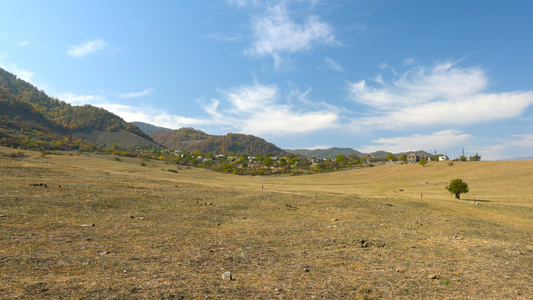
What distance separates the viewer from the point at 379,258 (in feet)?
37.5

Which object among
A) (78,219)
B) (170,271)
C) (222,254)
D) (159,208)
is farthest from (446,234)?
(78,219)

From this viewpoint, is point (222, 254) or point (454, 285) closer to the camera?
point (454, 285)

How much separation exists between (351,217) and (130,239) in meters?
15.7

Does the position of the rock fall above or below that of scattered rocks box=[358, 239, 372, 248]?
above

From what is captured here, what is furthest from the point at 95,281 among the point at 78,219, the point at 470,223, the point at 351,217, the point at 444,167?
the point at 444,167

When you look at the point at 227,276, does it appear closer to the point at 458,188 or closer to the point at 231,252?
the point at 231,252

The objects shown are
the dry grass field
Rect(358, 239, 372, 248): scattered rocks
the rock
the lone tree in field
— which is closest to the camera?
the dry grass field

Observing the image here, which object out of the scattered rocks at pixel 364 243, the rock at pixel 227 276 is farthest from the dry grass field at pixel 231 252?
the rock at pixel 227 276

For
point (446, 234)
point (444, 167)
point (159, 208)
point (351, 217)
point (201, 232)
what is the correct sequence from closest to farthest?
point (201, 232) → point (446, 234) → point (159, 208) → point (351, 217) → point (444, 167)

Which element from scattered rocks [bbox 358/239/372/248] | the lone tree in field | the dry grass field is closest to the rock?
the dry grass field

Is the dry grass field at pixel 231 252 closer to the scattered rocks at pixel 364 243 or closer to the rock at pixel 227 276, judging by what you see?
the scattered rocks at pixel 364 243

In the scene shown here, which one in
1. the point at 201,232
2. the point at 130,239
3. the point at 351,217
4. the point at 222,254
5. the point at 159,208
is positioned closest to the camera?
the point at 222,254

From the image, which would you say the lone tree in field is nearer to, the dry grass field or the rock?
the dry grass field

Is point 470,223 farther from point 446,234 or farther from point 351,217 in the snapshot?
point 351,217
